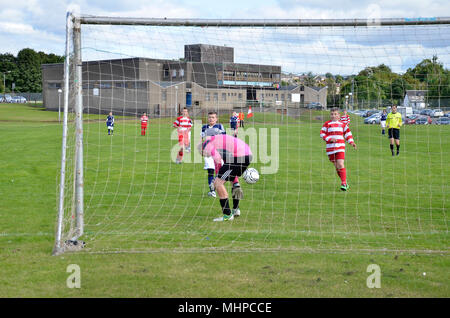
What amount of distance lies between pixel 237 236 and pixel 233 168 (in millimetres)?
1450

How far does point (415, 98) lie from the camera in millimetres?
9023

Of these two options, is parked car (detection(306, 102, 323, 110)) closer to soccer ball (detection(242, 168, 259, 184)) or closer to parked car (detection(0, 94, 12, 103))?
soccer ball (detection(242, 168, 259, 184))

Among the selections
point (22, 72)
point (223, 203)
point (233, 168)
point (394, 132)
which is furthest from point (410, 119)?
point (22, 72)

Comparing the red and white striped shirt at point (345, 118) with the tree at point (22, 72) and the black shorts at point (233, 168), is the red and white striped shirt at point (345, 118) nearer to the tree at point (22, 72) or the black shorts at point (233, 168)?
the black shorts at point (233, 168)

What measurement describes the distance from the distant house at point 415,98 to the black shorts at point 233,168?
Answer: 3.21 metres

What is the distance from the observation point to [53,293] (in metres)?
→ 4.63

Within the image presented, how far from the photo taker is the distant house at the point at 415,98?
8.46m

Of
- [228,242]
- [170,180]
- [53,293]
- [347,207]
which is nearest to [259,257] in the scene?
[228,242]

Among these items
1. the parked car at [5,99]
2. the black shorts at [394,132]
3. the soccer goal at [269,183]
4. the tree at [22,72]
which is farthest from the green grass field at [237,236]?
the tree at [22,72]

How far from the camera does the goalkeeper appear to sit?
25.6 ft

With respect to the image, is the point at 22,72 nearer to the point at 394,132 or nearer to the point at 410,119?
the point at 394,132

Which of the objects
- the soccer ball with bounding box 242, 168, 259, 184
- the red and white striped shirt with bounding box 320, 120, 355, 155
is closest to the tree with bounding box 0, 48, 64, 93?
the red and white striped shirt with bounding box 320, 120, 355, 155
